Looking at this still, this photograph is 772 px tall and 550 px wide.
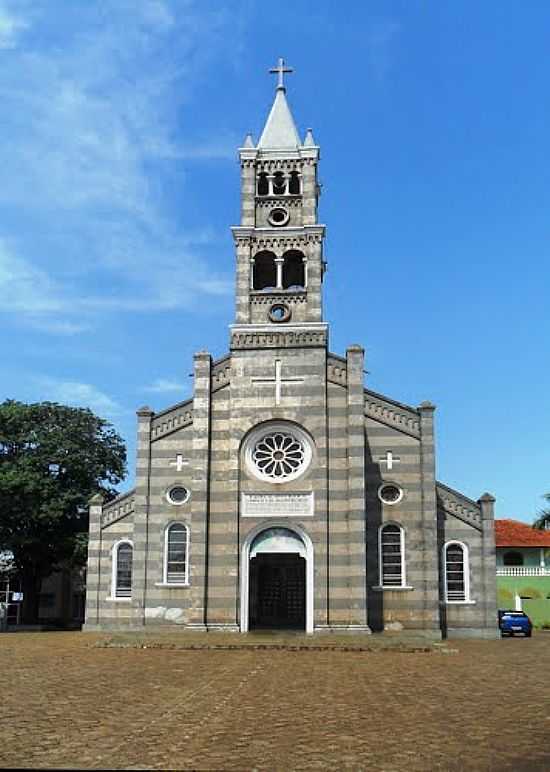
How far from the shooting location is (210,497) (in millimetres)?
35219

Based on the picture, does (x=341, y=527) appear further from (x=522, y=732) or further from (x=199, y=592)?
(x=522, y=732)

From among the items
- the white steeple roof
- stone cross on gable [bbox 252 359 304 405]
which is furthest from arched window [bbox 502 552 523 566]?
the white steeple roof

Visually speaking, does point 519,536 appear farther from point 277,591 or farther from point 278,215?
point 278,215

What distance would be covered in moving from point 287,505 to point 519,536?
2959 centimetres

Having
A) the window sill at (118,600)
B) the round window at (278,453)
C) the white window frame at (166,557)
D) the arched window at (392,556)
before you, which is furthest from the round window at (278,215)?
the window sill at (118,600)

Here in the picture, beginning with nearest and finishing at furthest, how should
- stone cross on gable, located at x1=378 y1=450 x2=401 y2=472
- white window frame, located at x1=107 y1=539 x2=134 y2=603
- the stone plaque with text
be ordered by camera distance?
1. the stone plaque with text
2. stone cross on gable, located at x1=378 y1=450 x2=401 y2=472
3. white window frame, located at x1=107 y1=539 x2=134 y2=603

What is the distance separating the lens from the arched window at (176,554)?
118ft

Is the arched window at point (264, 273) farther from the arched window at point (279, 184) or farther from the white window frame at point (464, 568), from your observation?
the white window frame at point (464, 568)

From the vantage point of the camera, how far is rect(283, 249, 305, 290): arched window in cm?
3922

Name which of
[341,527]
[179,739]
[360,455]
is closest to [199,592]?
[341,527]

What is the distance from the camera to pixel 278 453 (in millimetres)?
35719

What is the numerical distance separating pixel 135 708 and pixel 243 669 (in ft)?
25.5

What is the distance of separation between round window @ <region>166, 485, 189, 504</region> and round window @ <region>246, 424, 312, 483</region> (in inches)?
134

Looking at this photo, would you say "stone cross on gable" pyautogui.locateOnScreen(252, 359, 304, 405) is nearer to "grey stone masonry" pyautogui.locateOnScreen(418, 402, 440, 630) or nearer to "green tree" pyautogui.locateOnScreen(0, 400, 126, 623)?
"grey stone masonry" pyautogui.locateOnScreen(418, 402, 440, 630)
